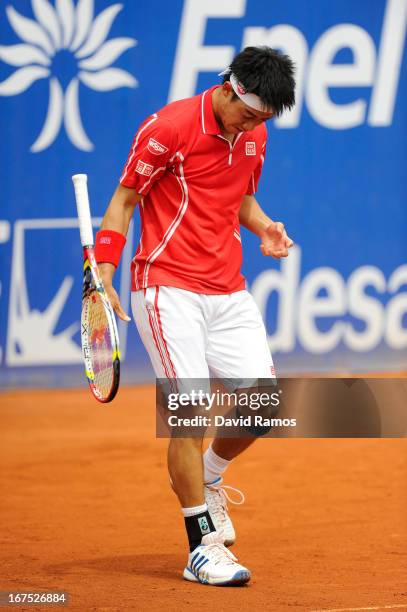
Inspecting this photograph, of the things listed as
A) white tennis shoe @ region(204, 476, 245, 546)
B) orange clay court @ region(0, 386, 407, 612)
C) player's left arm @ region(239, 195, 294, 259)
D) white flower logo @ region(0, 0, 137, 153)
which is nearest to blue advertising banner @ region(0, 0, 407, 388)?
white flower logo @ region(0, 0, 137, 153)

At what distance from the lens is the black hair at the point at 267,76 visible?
4.07m

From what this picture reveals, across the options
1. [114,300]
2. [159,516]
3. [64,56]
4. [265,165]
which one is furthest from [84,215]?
[265,165]

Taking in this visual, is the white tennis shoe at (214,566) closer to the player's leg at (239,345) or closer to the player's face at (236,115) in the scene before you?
the player's leg at (239,345)

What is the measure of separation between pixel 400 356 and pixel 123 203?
5621mm

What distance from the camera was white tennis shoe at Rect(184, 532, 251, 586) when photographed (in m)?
4.01

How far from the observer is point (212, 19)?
28.9 feet

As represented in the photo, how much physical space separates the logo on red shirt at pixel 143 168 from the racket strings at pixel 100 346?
1.59 feet

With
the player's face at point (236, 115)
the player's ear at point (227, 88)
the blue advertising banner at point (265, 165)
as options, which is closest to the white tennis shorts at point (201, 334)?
the player's face at point (236, 115)

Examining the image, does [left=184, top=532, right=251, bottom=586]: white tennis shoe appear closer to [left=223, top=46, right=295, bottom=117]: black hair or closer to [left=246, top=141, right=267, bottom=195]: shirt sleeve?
[left=246, top=141, right=267, bottom=195]: shirt sleeve

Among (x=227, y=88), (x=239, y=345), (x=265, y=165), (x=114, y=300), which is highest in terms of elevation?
(x=265, y=165)

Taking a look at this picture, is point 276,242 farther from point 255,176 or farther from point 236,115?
point 236,115

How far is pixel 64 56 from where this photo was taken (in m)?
8.61

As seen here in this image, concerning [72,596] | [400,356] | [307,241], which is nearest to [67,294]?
[307,241]

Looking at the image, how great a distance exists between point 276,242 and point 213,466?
939 mm
